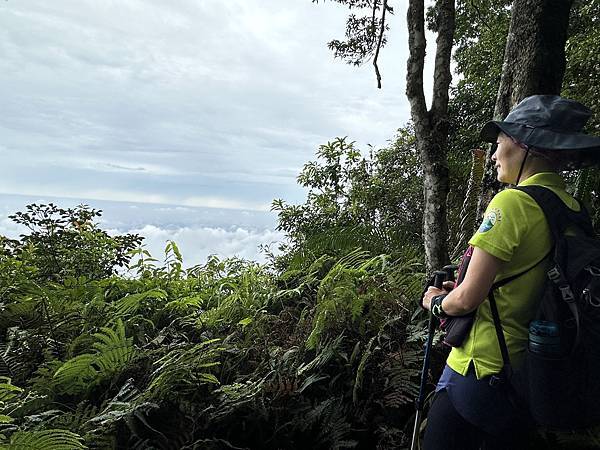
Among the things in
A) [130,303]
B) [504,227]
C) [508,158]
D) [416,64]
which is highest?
A: [416,64]

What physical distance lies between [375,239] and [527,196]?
9.17 ft

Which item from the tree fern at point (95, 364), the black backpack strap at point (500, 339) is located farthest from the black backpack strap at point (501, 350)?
the tree fern at point (95, 364)

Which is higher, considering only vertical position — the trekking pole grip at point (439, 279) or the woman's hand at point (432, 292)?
the trekking pole grip at point (439, 279)

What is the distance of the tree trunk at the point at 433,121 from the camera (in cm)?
301

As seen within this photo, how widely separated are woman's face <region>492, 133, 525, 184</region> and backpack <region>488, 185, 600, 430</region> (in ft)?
0.49

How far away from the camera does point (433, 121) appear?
3.12 m

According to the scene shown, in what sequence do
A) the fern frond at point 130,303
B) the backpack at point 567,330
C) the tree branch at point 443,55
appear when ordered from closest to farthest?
the backpack at point 567,330
the tree branch at point 443,55
the fern frond at point 130,303

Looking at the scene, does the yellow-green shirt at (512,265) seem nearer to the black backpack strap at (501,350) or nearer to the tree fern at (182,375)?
the black backpack strap at (501,350)

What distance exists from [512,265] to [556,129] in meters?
0.50

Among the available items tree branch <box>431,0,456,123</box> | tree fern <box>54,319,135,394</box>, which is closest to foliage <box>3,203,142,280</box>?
tree fern <box>54,319,135,394</box>

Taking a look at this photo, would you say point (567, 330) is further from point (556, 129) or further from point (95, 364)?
point (95, 364)

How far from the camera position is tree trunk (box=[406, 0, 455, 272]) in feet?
9.89

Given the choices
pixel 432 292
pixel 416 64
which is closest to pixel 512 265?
pixel 432 292

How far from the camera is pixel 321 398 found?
107 inches
